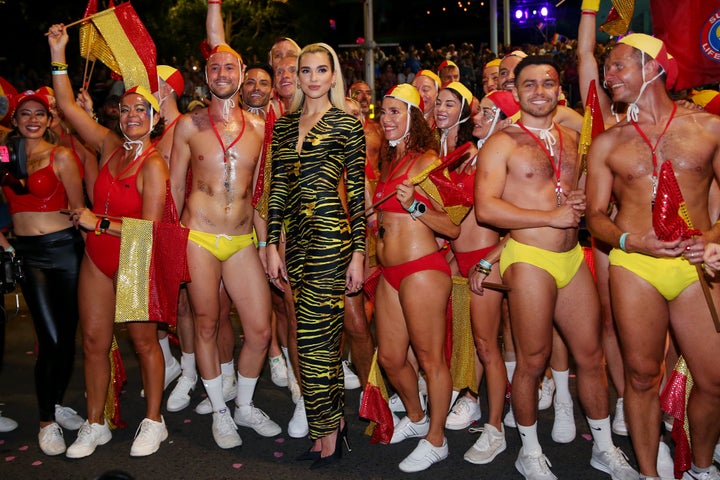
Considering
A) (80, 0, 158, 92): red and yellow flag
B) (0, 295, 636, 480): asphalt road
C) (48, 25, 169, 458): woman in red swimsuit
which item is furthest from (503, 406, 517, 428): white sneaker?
(80, 0, 158, 92): red and yellow flag

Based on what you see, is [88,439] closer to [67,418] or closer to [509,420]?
[67,418]

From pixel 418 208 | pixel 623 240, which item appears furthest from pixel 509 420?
pixel 623 240

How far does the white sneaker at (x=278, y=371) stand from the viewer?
6.18m

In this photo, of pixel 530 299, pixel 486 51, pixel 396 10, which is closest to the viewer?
pixel 530 299

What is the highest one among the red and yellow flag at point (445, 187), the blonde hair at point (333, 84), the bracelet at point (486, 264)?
the blonde hair at point (333, 84)

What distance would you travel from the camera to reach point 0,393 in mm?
6090

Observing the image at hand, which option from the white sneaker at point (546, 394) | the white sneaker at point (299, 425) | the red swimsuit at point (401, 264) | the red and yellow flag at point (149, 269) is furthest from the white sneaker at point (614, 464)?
the red and yellow flag at point (149, 269)

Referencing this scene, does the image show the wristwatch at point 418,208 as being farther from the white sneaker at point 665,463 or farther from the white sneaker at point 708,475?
the white sneaker at point 708,475

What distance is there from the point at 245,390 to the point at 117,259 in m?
1.26

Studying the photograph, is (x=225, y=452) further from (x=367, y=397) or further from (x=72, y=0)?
(x=72, y=0)

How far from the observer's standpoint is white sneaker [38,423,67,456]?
4.91 metres

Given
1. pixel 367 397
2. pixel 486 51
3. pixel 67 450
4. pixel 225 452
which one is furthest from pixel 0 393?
pixel 486 51

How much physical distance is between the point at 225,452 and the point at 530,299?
7.30ft

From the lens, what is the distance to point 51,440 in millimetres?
4953
